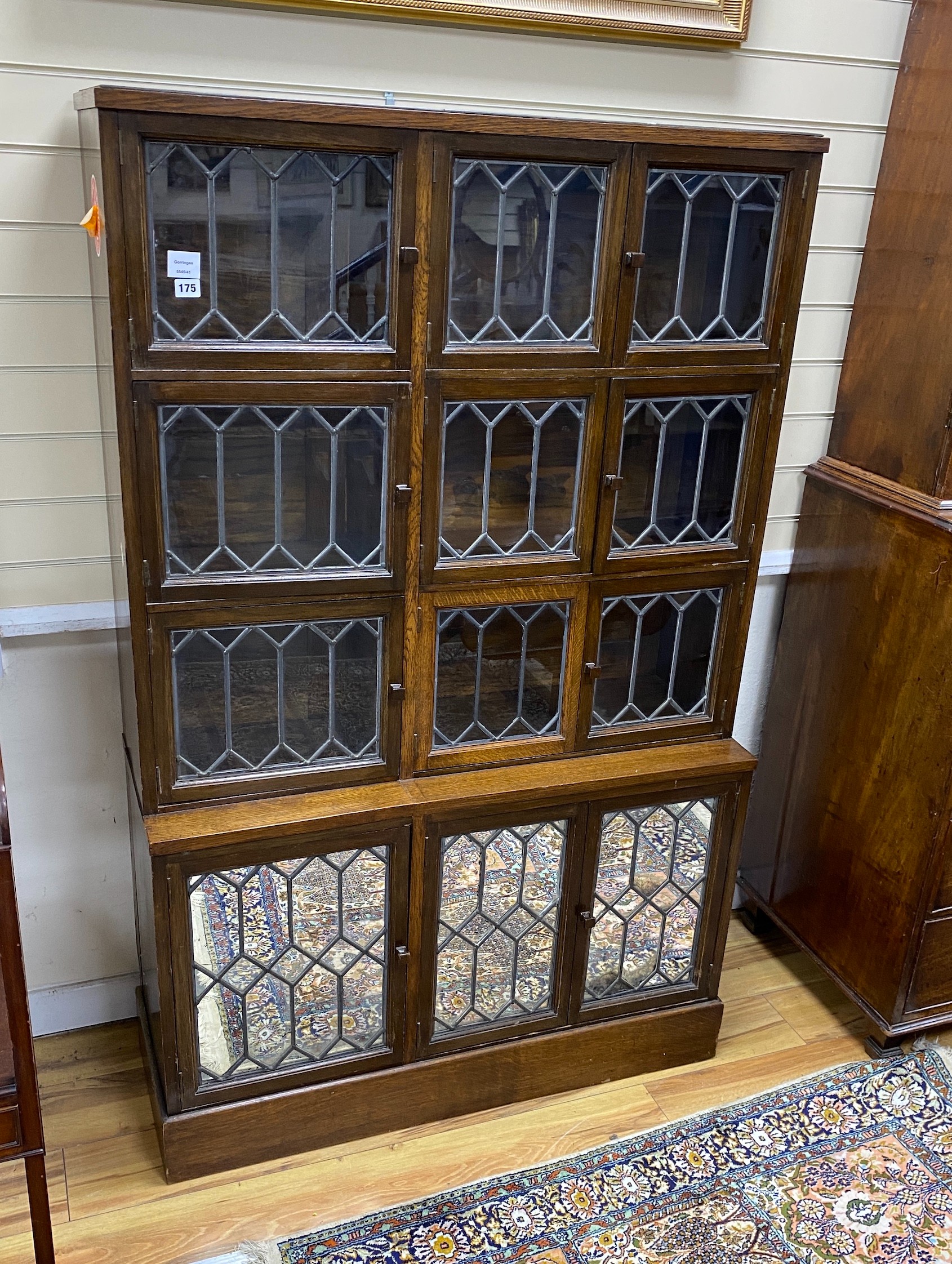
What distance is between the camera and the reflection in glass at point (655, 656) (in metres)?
2.17

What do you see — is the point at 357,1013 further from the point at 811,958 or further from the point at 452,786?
the point at 811,958

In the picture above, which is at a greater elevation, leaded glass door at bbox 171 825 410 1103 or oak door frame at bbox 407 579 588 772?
oak door frame at bbox 407 579 588 772

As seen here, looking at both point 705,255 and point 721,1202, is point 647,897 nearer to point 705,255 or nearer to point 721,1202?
point 721,1202

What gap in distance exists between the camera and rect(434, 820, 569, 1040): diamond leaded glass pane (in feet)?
7.12

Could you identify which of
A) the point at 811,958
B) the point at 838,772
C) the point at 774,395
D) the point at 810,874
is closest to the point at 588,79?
the point at 774,395

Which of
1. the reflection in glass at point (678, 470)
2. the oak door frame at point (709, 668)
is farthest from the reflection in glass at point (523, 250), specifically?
the oak door frame at point (709, 668)

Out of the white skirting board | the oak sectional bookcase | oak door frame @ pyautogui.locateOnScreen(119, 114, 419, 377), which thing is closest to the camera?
oak door frame @ pyautogui.locateOnScreen(119, 114, 419, 377)

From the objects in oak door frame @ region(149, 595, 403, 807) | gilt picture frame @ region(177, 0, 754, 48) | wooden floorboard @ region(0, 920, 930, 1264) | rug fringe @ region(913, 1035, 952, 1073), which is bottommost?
wooden floorboard @ region(0, 920, 930, 1264)

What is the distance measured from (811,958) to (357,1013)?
1175 millimetres

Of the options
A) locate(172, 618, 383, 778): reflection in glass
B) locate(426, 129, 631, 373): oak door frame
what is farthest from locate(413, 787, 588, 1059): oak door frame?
locate(426, 129, 631, 373): oak door frame

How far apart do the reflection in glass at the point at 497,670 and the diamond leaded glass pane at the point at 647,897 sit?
Result: 0.29 meters

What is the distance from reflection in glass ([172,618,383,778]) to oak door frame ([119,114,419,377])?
442 mm

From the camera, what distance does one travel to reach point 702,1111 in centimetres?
234

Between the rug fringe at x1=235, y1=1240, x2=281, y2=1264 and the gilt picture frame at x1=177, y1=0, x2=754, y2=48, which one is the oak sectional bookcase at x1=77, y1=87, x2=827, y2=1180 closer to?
the rug fringe at x1=235, y1=1240, x2=281, y2=1264
